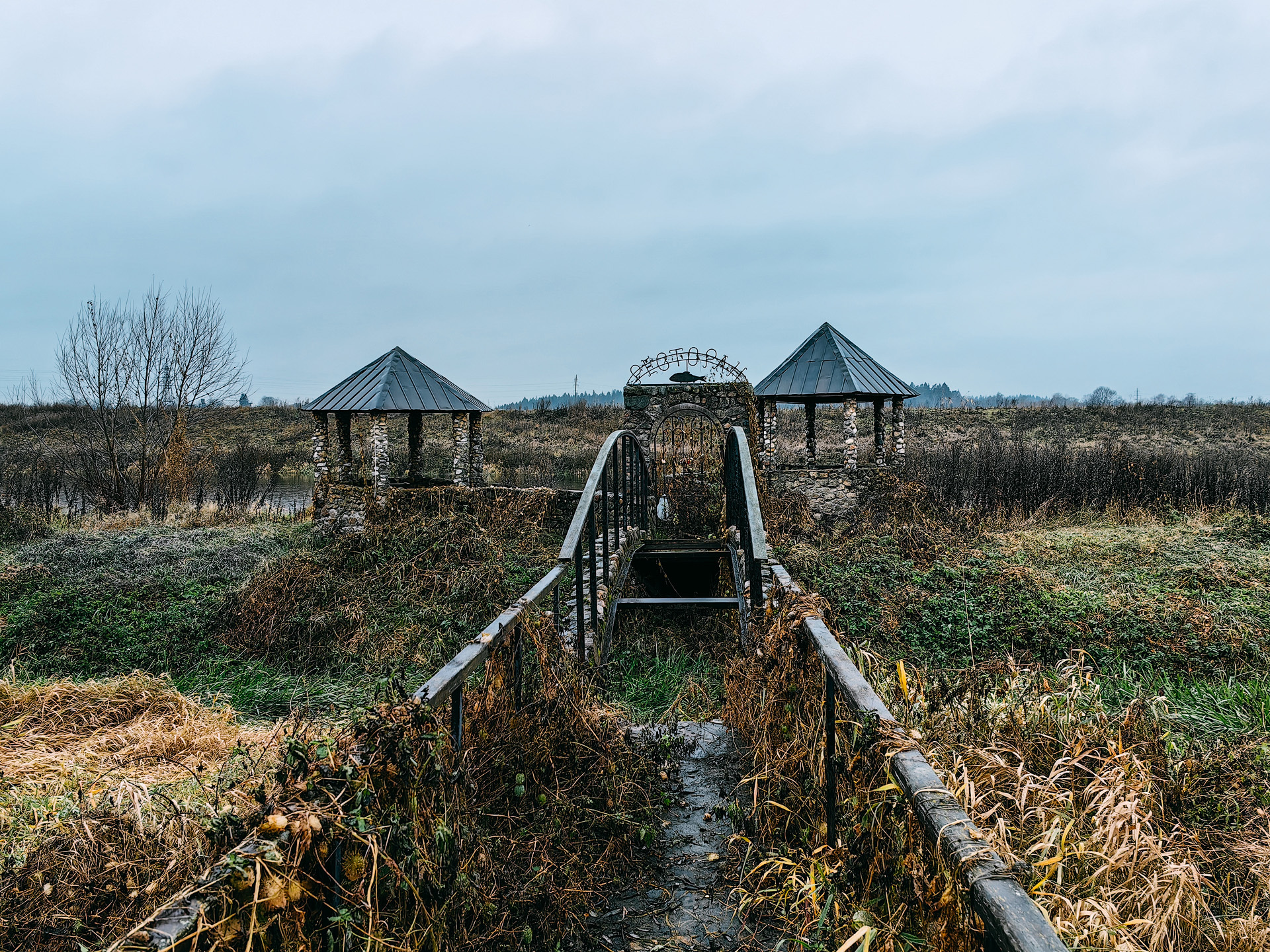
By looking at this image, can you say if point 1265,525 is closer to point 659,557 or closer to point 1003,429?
point 659,557

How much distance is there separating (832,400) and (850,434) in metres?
0.91

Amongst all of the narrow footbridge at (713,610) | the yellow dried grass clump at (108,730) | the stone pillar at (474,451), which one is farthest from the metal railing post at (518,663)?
the stone pillar at (474,451)

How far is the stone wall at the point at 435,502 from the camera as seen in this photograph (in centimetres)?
1199

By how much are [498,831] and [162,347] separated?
17.3 metres

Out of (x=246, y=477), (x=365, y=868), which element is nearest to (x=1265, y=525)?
(x=365, y=868)

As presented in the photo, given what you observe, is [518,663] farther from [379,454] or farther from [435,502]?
[379,454]

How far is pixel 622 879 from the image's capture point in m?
2.92

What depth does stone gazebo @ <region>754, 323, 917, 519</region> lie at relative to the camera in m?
13.8

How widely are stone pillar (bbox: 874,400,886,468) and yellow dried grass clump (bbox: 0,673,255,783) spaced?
12449 millimetres

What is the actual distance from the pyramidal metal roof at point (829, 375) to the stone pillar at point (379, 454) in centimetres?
692

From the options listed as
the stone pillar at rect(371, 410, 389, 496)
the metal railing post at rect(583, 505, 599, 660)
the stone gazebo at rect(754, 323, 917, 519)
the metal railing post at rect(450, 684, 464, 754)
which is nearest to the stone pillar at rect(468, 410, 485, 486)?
the stone pillar at rect(371, 410, 389, 496)

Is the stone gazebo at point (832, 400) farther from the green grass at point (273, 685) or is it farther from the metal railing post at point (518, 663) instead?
the metal railing post at point (518, 663)

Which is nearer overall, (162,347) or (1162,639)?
(1162,639)

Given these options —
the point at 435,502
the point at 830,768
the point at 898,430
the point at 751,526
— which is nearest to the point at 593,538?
the point at 751,526
